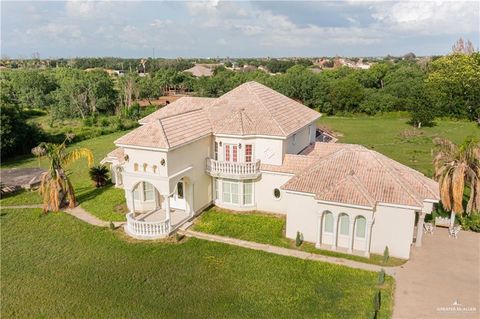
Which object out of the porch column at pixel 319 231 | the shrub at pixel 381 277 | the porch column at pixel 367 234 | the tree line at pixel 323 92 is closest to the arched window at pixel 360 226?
the porch column at pixel 367 234

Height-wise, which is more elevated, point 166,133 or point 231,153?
point 166,133

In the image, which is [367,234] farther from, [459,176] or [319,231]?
[459,176]

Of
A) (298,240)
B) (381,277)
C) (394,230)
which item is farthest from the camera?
(298,240)

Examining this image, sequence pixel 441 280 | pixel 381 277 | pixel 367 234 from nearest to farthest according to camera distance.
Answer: pixel 381 277 → pixel 441 280 → pixel 367 234

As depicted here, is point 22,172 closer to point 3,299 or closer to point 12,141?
point 12,141

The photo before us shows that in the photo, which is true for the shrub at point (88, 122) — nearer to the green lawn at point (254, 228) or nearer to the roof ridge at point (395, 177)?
the green lawn at point (254, 228)

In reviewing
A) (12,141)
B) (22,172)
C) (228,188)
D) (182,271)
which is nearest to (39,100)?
(12,141)

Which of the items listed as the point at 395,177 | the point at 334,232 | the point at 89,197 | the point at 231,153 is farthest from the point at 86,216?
the point at 395,177
